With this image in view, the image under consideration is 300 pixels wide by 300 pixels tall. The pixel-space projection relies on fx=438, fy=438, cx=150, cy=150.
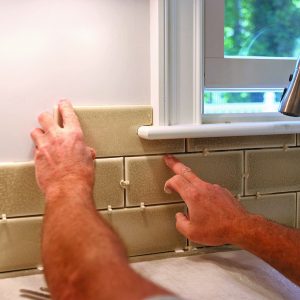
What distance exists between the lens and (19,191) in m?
0.84

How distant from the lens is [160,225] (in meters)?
0.93

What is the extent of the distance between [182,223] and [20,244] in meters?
0.32

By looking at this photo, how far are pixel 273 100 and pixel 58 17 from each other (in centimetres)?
56

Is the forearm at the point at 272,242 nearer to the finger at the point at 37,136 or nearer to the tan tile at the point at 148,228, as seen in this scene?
the tan tile at the point at 148,228

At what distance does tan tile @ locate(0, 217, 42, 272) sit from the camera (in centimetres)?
84

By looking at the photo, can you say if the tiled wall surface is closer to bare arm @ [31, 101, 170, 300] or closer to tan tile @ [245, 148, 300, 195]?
tan tile @ [245, 148, 300, 195]

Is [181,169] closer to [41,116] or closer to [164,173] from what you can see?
[164,173]

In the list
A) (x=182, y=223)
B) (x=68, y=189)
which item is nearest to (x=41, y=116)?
(x=68, y=189)

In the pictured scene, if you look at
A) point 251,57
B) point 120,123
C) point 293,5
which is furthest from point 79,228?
point 293,5

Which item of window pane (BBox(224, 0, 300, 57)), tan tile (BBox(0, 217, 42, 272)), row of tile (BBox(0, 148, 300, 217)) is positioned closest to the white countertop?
tan tile (BBox(0, 217, 42, 272))

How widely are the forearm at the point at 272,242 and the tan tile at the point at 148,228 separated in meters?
0.17

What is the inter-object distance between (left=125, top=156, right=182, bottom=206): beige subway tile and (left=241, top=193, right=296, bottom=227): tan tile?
198 millimetres

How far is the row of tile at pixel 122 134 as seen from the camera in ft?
2.86

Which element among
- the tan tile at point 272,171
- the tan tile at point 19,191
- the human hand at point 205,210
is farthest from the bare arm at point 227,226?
the tan tile at point 19,191
